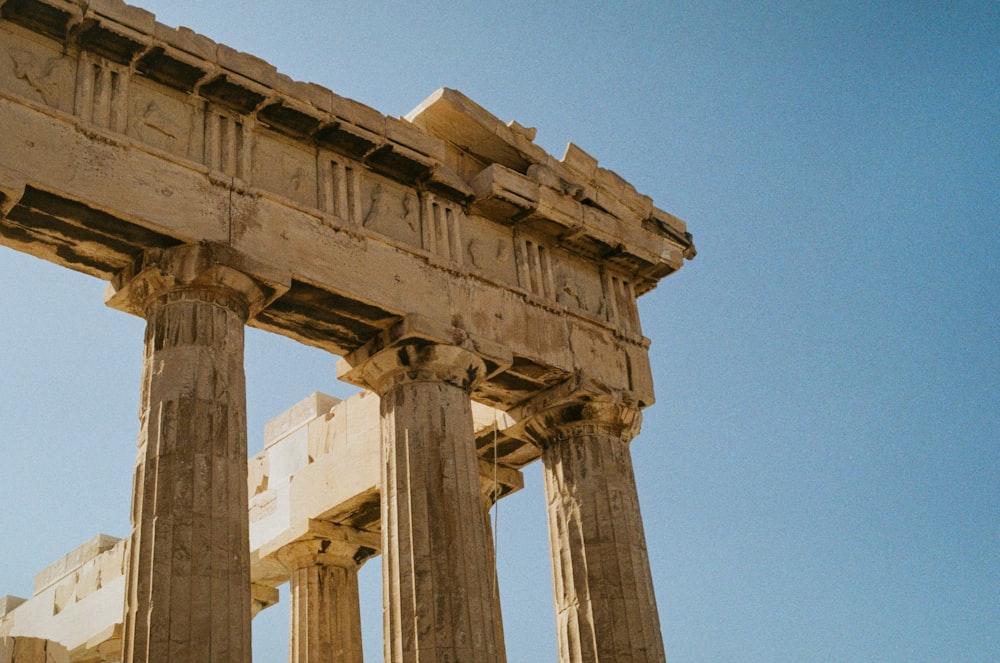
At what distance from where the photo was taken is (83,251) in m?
15.3

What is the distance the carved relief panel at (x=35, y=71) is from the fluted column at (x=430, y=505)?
5.13m

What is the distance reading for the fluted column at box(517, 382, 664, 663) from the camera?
58.6ft

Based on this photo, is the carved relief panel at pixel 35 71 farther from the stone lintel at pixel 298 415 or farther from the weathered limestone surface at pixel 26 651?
the stone lintel at pixel 298 415

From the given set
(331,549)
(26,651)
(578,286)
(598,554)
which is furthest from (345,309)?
(331,549)

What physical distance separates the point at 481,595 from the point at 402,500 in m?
1.56

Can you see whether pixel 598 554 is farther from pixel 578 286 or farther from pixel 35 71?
pixel 35 71

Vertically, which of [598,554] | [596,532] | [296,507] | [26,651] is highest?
[296,507]

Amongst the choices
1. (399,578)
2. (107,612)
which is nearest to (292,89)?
(399,578)

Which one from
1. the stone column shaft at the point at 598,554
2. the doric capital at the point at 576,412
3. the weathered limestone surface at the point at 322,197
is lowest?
the stone column shaft at the point at 598,554

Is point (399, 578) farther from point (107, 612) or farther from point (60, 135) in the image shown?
point (107, 612)

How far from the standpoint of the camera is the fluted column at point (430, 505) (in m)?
15.8

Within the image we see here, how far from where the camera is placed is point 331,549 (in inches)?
866

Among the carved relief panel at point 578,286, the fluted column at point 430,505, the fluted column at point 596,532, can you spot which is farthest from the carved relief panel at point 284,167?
the fluted column at point 596,532

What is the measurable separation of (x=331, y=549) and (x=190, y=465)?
8.26 meters
